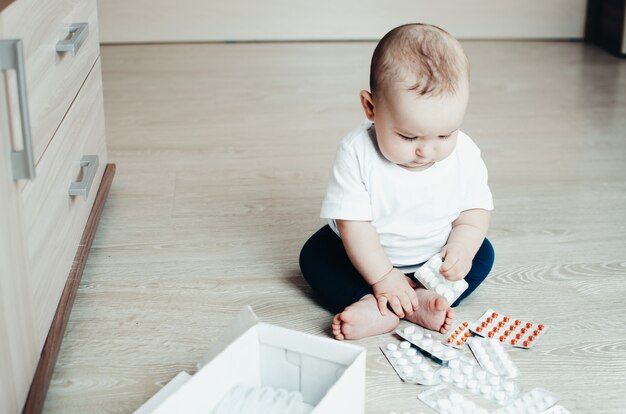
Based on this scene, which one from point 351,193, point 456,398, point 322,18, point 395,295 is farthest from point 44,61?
point 322,18

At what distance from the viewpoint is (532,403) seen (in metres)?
0.99

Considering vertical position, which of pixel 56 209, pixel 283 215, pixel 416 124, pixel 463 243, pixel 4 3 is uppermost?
pixel 4 3

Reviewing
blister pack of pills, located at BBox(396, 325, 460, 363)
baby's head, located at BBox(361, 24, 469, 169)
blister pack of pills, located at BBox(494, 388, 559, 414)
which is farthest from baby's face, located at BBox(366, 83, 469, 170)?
blister pack of pills, located at BBox(494, 388, 559, 414)

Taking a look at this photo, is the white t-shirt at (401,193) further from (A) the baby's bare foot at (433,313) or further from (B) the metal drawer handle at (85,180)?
(B) the metal drawer handle at (85,180)

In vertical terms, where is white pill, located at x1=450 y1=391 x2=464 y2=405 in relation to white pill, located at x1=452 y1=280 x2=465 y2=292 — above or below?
below

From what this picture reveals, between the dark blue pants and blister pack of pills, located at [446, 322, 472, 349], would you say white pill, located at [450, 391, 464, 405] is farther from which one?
the dark blue pants

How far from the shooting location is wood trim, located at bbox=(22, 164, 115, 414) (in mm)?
924

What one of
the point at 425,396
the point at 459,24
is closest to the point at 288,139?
the point at 425,396

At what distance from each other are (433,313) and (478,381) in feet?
0.48

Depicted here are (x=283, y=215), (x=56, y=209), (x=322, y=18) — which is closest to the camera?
(x=56, y=209)

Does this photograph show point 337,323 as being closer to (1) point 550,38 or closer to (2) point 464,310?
(2) point 464,310

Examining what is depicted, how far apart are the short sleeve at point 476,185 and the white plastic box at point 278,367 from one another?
0.42 metres

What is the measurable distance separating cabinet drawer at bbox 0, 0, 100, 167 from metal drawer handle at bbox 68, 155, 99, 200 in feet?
0.35

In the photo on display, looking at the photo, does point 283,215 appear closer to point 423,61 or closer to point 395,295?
point 395,295
